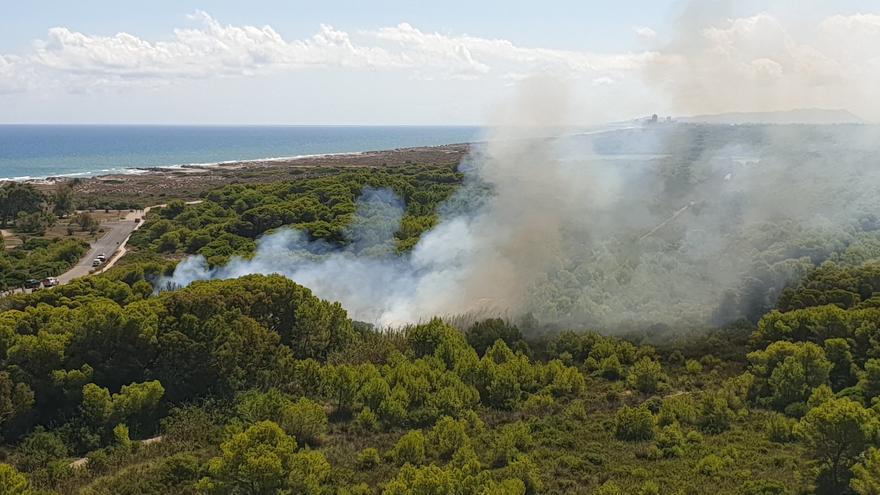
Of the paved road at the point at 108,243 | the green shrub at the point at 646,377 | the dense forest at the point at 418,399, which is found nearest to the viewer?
the dense forest at the point at 418,399

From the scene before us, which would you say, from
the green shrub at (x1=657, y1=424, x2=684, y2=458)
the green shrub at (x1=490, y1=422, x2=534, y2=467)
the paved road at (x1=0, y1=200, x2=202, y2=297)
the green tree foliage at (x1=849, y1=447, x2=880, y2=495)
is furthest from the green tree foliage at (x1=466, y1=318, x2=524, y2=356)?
the paved road at (x1=0, y1=200, x2=202, y2=297)

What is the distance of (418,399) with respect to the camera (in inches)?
1144

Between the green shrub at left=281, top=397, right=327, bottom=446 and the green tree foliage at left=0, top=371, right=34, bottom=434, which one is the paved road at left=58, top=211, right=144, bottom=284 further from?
the green shrub at left=281, top=397, right=327, bottom=446

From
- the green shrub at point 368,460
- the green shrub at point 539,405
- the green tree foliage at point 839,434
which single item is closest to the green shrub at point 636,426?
the green shrub at point 539,405

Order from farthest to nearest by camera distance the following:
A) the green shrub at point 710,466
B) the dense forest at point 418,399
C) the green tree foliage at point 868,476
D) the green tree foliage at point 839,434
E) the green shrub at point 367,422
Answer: the green shrub at point 367,422 < the green shrub at point 710,466 < the dense forest at point 418,399 < the green tree foliage at point 839,434 < the green tree foliage at point 868,476

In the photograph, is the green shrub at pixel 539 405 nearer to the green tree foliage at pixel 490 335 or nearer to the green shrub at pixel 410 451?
the green tree foliage at pixel 490 335

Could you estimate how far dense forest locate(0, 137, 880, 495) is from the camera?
877 inches

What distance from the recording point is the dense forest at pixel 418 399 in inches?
877

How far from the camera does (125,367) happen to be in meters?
29.8

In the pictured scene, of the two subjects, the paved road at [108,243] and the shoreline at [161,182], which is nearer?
the paved road at [108,243]

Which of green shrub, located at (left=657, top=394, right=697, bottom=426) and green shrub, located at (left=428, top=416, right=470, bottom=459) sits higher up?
green shrub, located at (left=428, top=416, right=470, bottom=459)

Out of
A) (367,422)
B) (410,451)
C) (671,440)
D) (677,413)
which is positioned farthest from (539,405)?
(410,451)

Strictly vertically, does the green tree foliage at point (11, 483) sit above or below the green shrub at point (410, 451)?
above

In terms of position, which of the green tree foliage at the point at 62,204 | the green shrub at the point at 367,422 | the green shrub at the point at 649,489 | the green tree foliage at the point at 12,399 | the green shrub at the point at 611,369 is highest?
the green tree foliage at the point at 62,204
